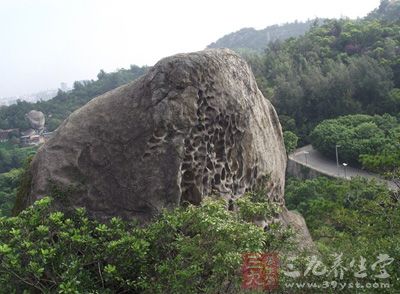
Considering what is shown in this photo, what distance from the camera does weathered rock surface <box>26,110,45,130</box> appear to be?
161 ft

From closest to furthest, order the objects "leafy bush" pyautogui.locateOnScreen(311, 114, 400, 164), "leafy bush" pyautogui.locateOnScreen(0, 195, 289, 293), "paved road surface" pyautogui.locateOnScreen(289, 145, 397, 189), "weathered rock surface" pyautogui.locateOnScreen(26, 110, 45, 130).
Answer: "leafy bush" pyautogui.locateOnScreen(0, 195, 289, 293) < "leafy bush" pyautogui.locateOnScreen(311, 114, 400, 164) < "paved road surface" pyautogui.locateOnScreen(289, 145, 397, 189) < "weathered rock surface" pyautogui.locateOnScreen(26, 110, 45, 130)

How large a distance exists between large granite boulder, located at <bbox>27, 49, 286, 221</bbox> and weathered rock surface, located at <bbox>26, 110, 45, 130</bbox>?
4618 centimetres

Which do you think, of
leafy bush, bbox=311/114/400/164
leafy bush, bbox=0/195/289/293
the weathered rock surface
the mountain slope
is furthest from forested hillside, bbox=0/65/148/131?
leafy bush, bbox=0/195/289/293

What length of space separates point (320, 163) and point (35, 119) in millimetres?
36690

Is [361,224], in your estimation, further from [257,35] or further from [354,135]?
[257,35]

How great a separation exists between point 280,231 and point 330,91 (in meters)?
23.4

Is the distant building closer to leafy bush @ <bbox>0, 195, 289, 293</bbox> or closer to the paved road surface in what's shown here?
the paved road surface

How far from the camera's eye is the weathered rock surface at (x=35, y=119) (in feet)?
161

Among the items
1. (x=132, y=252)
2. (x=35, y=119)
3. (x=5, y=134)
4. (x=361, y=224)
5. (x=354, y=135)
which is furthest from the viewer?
(x=35, y=119)

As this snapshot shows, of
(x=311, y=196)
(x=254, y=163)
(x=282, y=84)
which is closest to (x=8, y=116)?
(x=282, y=84)

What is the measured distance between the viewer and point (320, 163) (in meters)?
22.4

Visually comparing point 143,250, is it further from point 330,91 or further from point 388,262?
point 330,91

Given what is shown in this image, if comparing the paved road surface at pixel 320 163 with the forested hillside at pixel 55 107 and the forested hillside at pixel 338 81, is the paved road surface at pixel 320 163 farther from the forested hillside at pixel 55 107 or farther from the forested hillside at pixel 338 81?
the forested hillside at pixel 55 107

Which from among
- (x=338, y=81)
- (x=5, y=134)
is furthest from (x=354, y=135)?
(x=5, y=134)
